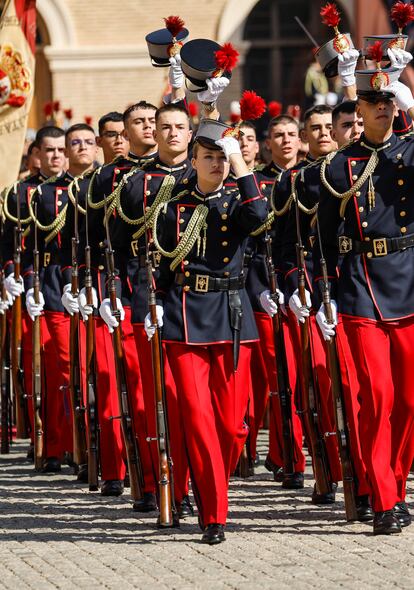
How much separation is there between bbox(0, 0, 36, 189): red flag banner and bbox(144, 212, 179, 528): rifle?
577 cm

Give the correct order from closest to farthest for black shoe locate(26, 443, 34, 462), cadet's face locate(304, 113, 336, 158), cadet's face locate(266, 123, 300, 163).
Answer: cadet's face locate(304, 113, 336, 158), cadet's face locate(266, 123, 300, 163), black shoe locate(26, 443, 34, 462)

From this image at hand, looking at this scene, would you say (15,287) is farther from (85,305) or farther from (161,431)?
(161,431)

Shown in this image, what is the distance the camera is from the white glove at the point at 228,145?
737 centimetres

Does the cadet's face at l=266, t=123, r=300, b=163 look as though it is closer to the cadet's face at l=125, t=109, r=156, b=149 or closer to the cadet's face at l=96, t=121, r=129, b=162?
the cadet's face at l=96, t=121, r=129, b=162

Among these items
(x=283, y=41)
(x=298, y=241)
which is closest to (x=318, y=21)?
(x=283, y=41)

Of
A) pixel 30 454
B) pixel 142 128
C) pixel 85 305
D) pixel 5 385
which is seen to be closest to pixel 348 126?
pixel 142 128

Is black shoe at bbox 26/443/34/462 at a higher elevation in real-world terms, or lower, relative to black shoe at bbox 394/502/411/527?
higher

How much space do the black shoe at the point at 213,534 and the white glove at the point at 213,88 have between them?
2081mm

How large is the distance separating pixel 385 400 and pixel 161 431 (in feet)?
3.48

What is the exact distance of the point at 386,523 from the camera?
7242 mm

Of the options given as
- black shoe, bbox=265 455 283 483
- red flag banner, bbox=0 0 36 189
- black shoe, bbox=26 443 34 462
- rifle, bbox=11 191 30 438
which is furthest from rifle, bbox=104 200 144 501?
red flag banner, bbox=0 0 36 189

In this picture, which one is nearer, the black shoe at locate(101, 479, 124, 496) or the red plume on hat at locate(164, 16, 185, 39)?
the black shoe at locate(101, 479, 124, 496)

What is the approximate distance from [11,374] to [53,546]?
391cm

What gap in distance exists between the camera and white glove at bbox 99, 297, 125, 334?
27.8 ft
